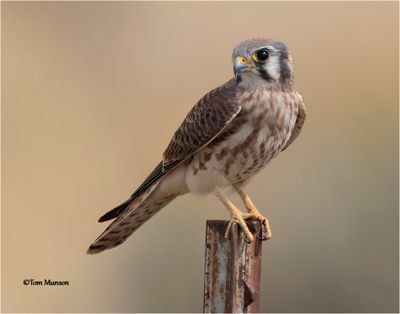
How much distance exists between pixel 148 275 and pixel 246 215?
1.62 metres

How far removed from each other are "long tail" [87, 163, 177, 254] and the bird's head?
74 cm

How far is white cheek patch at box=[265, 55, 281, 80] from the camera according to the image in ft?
15.6

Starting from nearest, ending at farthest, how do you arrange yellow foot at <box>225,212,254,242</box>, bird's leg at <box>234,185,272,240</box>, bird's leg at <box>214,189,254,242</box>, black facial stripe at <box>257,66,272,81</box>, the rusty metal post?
1. the rusty metal post
2. yellow foot at <box>225,212,254,242</box>
3. bird's leg at <box>214,189,254,242</box>
4. bird's leg at <box>234,185,272,240</box>
5. black facial stripe at <box>257,66,272,81</box>

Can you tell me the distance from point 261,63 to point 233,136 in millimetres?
417

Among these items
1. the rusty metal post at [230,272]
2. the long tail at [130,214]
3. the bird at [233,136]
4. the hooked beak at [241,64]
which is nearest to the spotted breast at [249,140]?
the bird at [233,136]

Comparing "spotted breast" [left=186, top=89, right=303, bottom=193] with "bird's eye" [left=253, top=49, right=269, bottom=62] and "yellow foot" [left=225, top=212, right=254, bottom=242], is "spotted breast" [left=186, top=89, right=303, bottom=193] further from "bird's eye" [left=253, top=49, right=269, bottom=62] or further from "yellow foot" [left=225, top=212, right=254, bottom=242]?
"yellow foot" [left=225, top=212, right=254, bottom=242]

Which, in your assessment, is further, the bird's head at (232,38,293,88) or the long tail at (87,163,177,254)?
the long tail at (87,163,177,254)

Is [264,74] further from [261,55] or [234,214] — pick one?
[234,214]

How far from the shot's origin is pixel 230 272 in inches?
142

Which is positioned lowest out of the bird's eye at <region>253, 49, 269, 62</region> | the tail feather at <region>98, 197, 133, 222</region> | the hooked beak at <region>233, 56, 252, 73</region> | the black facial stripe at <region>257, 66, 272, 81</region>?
the tail feather at <region>98, 197, 133, 222</region>

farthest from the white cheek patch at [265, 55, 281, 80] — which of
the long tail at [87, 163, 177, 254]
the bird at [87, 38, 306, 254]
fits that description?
the long tail at [87, 163, 177, 254]

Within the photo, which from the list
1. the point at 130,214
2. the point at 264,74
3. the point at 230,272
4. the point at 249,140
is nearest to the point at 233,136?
the point at 249,140

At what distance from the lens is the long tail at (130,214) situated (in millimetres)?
4883

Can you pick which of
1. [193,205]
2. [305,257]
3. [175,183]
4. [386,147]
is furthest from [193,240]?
[386,147]
